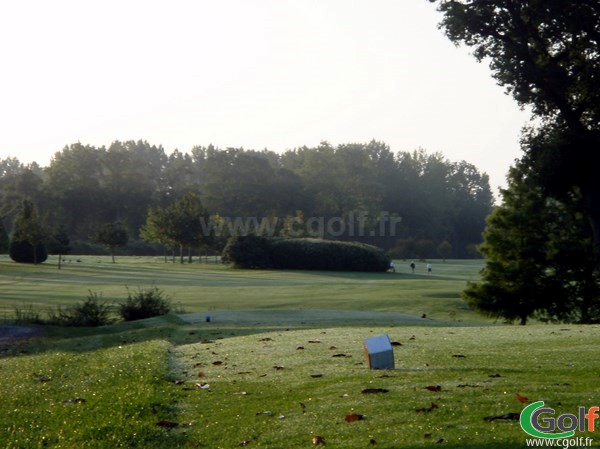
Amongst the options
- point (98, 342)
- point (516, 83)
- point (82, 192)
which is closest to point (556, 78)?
point (516, 83)

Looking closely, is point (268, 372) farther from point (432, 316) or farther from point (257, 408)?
point (432, 316)

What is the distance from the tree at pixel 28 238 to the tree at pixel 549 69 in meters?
48.8

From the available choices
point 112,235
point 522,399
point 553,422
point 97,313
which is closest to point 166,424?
point 522,399

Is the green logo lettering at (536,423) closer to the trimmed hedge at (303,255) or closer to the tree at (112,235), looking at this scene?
the trimmed hedge at (303,255)

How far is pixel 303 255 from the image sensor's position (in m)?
77.8

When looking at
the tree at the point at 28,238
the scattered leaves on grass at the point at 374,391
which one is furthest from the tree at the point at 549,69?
the tree at the point at 28,238

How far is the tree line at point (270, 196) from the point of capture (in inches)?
4656

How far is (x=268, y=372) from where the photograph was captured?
1366cm

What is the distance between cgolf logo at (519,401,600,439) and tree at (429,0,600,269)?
2497cm

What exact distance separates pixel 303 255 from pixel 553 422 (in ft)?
227

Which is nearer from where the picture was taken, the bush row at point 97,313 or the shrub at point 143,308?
the bush row at point 97,313

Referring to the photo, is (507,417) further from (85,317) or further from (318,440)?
(85,317)

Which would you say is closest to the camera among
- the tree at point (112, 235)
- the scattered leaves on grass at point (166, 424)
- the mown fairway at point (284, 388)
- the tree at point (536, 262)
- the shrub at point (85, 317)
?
the mown fairway at point (284, 388)

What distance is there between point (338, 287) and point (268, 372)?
40.1m
